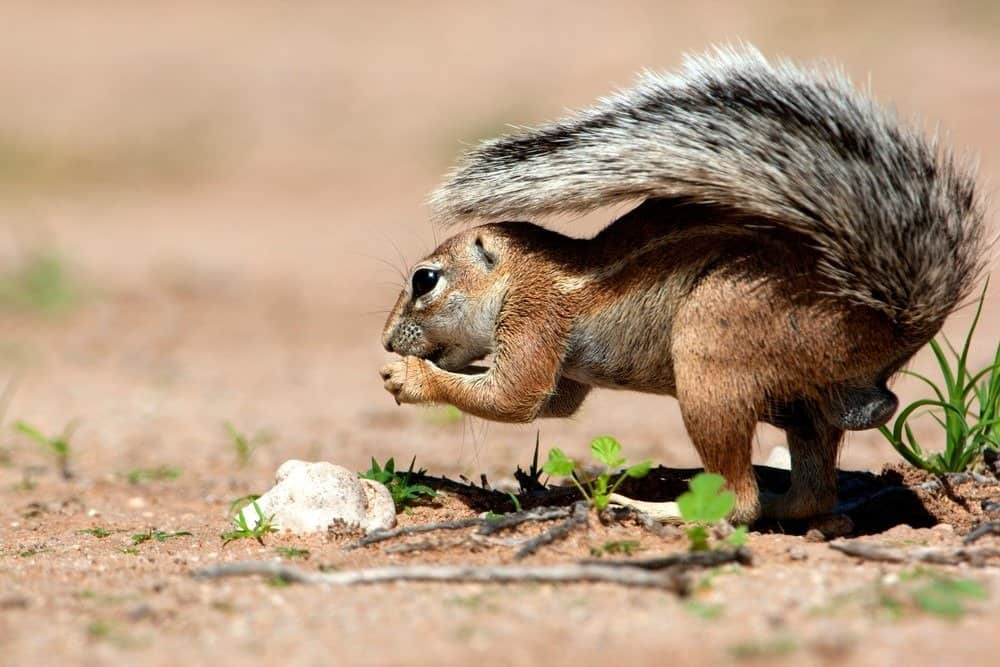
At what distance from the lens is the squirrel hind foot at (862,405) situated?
14.1ft

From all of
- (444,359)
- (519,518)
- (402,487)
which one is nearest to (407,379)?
(444,359)

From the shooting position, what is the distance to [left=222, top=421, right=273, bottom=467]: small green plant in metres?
6.11

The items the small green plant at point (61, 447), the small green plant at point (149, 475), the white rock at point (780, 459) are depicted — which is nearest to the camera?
the white rock at point (780, 459)

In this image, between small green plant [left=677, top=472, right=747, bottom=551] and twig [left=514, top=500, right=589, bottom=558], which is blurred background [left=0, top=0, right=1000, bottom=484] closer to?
twig [left=514, top=500, right=589, bottom=558]

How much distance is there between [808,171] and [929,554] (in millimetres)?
1300

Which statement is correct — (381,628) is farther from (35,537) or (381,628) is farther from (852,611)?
(35,537)

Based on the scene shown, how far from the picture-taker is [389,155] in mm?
17359

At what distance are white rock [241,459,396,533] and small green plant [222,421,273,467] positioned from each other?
156 centimetres

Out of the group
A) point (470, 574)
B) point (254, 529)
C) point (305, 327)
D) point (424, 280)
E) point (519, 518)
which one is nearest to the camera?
point (470, 574)

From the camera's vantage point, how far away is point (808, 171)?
13.4 ft

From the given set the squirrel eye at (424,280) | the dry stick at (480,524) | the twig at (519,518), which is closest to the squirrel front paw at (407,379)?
the squirrel eye at (424,280)

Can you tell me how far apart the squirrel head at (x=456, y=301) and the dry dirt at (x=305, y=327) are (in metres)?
0.23

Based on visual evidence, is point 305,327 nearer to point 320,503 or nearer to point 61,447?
point 61,447

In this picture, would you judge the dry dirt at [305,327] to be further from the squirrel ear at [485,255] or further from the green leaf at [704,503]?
the squirrel ear at [485,255]
